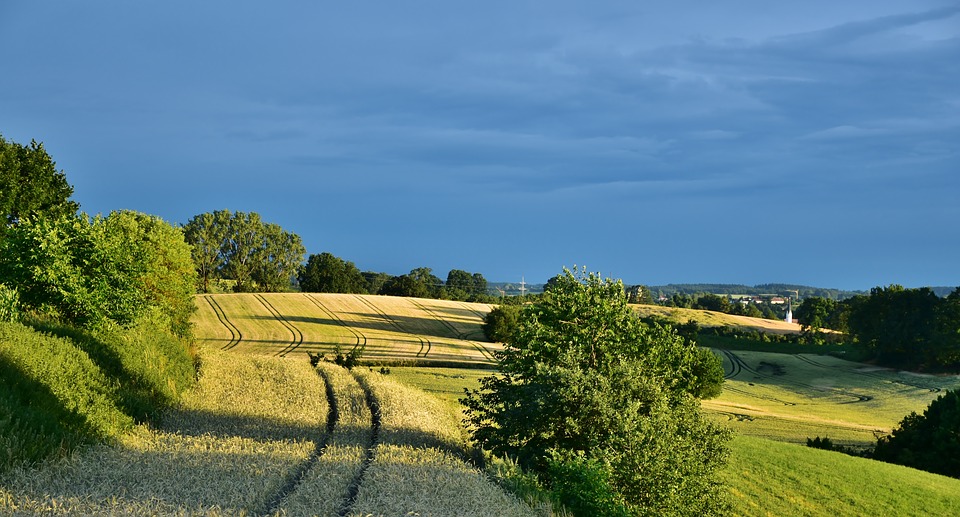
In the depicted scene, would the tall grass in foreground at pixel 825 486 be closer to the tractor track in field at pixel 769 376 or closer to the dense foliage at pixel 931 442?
the dense foliage at pixel 931 442

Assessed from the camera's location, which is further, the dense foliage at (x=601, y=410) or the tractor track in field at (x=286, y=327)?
the tractor track in field at (x=286, y=327)

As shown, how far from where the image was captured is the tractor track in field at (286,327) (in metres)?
72.4

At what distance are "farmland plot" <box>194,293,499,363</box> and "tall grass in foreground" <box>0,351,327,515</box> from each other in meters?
42.5

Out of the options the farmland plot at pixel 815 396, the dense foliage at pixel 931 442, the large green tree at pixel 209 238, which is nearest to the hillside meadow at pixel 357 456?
the farmland plot at pixel 815 396

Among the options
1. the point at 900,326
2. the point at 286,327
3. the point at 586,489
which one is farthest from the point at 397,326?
the point at 586,489

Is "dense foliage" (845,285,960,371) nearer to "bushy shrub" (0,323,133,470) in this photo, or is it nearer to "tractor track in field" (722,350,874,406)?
"tractor track in field" (722,350,874,406)

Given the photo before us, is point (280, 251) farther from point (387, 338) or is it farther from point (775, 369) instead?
point (775, 369)

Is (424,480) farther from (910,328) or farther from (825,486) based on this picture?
(910,328)

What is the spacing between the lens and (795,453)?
37000mm

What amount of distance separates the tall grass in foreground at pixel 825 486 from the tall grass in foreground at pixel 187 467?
17390 millimetres

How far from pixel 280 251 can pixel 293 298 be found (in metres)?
32.6

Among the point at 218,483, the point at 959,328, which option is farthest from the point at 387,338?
the point at 959,328

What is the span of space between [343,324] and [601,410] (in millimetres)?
77464

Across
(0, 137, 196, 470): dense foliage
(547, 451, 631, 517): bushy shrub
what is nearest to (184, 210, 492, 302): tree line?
(0, 137, 196, 470): dense foliage
